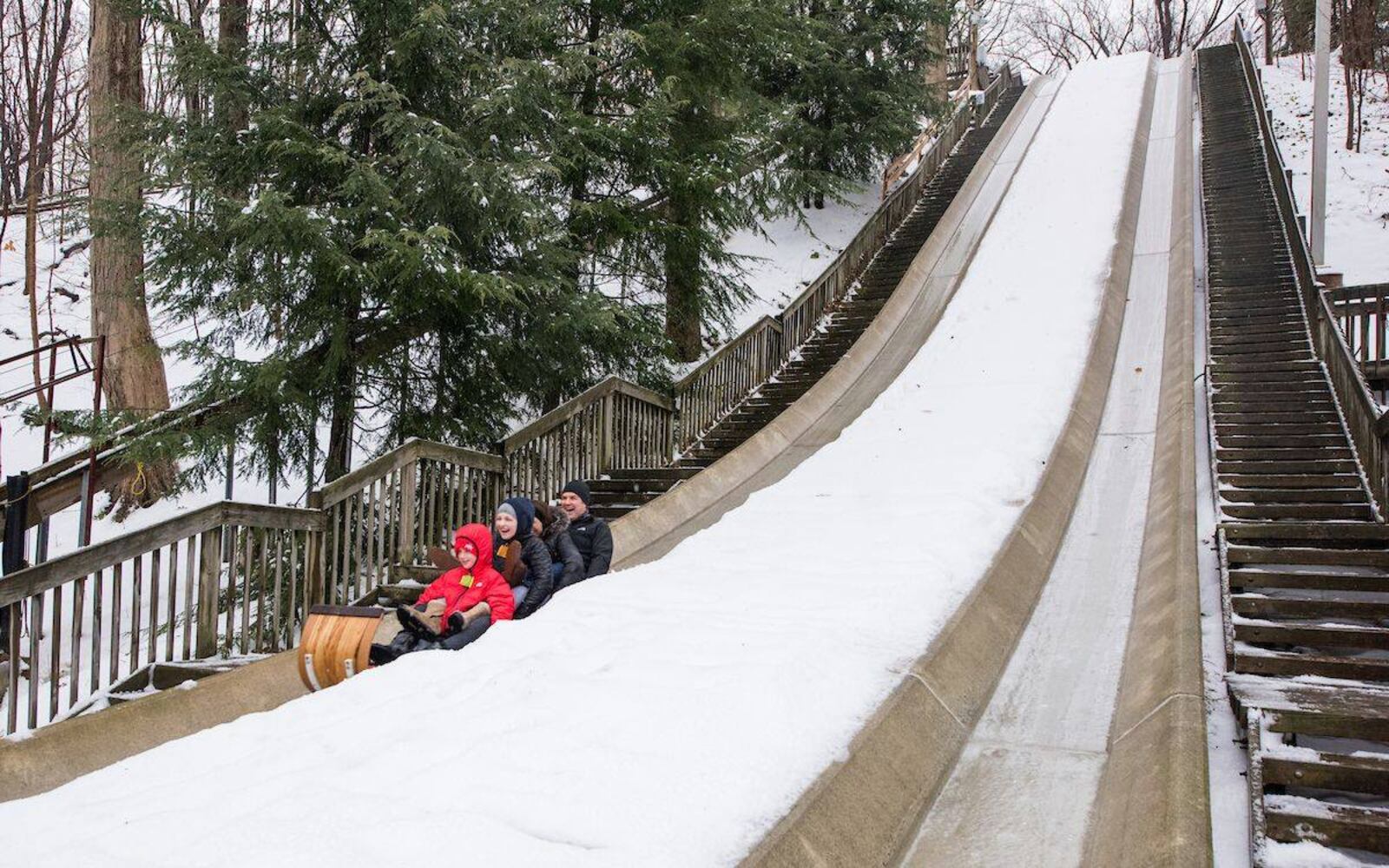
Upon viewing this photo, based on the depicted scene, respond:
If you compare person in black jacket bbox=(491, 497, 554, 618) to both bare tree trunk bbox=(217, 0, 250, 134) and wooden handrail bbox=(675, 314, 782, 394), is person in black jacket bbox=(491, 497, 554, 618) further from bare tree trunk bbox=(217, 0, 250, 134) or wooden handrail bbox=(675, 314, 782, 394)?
wooden handrail bbox=(675, 314, 782, 394)

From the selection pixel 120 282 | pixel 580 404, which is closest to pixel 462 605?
pixel 580 404

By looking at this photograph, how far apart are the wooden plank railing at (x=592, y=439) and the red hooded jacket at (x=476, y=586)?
2617 mm

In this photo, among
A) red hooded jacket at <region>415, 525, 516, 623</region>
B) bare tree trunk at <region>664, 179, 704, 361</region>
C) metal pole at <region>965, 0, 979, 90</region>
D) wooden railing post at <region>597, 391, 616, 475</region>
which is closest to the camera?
red hooded jacket at <region>415, 525, 516, 623</region>

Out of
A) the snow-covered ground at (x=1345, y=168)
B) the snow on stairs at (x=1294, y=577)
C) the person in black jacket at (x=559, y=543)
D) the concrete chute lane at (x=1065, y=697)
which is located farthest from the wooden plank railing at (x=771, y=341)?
the snow-covered ground at (x=1345, y=168)

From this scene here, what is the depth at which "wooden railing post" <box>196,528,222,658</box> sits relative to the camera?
5949 millimetres

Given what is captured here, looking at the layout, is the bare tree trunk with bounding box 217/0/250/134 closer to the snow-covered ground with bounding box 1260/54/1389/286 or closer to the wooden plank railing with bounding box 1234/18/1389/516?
the wooden plank railing with bounding box 1234/18/1389/516

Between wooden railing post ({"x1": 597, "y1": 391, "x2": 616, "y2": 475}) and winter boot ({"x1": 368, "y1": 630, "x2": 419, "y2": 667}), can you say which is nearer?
winter boot ({"x1": 368, "y1": 630, "x2": 419, "y2": 667})

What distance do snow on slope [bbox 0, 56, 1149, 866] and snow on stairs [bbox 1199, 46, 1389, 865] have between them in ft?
5.33

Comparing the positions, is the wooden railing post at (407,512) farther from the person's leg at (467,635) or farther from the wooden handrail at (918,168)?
the wooden handrail at (918,168)

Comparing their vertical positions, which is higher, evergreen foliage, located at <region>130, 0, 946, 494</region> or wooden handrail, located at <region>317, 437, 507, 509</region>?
evergreen foliage, located at <region>130, 0, 946, 494</region>

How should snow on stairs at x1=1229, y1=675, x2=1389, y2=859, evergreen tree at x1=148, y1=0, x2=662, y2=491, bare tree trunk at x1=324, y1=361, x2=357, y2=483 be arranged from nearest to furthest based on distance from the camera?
snow on stairs at x1=1229, y1=675, x2=1389, y2=859
evergreen tree at x1=148, y1=0, x2=662, y2=491
bare tree trunk at x1=324, y1=361, x2=357, y2=483

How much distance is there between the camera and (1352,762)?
395 centimetres

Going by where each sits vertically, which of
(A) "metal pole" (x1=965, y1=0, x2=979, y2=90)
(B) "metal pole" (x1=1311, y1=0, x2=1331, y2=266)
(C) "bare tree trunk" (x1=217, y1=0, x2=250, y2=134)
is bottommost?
(C) "bare tree trunk" (x1=217, y1=0, x2=250, y2=134)

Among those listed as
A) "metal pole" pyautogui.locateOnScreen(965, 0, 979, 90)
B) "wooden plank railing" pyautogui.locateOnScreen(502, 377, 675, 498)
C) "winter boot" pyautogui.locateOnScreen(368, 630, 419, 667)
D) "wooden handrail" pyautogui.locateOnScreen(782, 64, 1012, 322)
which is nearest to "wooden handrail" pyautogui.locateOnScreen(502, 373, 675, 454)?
"wooden plank railing" pyautogui.locateOnScreen(502, 377, 675, 498)
